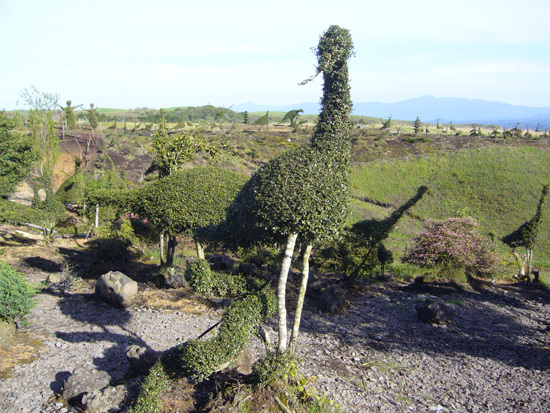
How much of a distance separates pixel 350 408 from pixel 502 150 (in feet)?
147

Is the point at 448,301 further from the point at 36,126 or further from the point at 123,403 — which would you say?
the point at 36,126

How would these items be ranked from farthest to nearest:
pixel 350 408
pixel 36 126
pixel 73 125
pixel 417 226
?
pixel 73 125
pixel 417 226
pixel 36 126
pixel 350 408

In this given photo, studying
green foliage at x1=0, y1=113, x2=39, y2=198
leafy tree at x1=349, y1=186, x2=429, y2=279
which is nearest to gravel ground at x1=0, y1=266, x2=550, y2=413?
leafy tree at x1=349, y1=186, x2=429, y2=279

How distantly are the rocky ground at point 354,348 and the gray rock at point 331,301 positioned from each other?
10.0 inches

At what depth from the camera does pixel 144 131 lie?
1871 inches

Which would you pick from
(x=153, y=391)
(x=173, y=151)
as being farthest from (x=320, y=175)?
(x=173, y=151)

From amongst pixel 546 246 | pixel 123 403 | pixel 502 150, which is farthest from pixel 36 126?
pixel 502 150

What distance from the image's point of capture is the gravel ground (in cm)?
581

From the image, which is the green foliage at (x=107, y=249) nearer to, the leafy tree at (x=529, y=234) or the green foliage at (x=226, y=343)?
the green foliage at (x=226, y=343)

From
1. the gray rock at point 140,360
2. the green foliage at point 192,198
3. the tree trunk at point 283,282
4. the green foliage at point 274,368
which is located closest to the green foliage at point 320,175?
the tree trunk at point 283,282

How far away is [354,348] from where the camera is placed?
315 inches

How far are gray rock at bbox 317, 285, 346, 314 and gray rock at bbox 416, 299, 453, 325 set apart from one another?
217 cm

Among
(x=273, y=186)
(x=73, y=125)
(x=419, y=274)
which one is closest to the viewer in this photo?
(x=273, y=186)

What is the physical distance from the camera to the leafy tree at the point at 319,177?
182 inches
